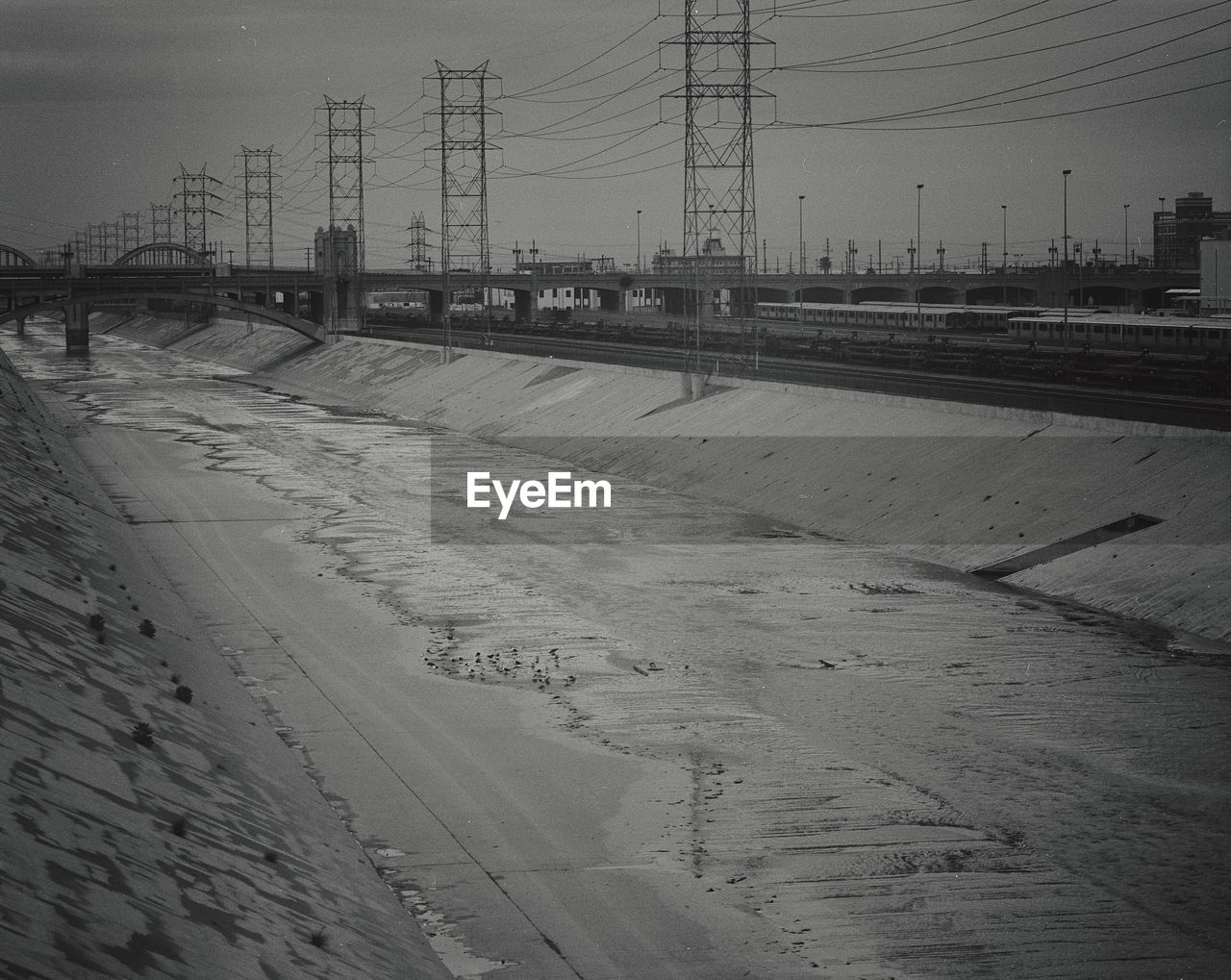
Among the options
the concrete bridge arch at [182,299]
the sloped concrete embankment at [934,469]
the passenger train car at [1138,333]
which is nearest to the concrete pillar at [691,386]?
the sloped concrete embankment at [934,469]

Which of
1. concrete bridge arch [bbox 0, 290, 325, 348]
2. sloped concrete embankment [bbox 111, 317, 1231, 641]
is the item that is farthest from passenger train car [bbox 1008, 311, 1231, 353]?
concrete bridge arch [bbox 0, 290, 325, 348]

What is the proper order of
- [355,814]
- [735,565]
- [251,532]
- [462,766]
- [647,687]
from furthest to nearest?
[251,532] → [735,565] → [647,687] → [462,766] → [355,814]

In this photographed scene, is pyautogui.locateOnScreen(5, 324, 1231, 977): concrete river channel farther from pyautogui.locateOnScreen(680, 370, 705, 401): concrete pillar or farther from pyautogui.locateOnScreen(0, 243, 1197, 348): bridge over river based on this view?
pyautogui.locateOnScreen(0, 243, 1197, 348): bridge over river

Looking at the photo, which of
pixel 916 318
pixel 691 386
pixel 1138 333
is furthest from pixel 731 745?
pixel 916 318

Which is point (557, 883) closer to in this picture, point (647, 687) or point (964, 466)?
point (647, 687)

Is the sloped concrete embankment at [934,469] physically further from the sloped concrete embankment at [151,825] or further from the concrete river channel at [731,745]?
the sloped concrete embankment at [151,825]

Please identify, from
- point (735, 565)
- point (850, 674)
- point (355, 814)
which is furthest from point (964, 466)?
point (355, 814)
